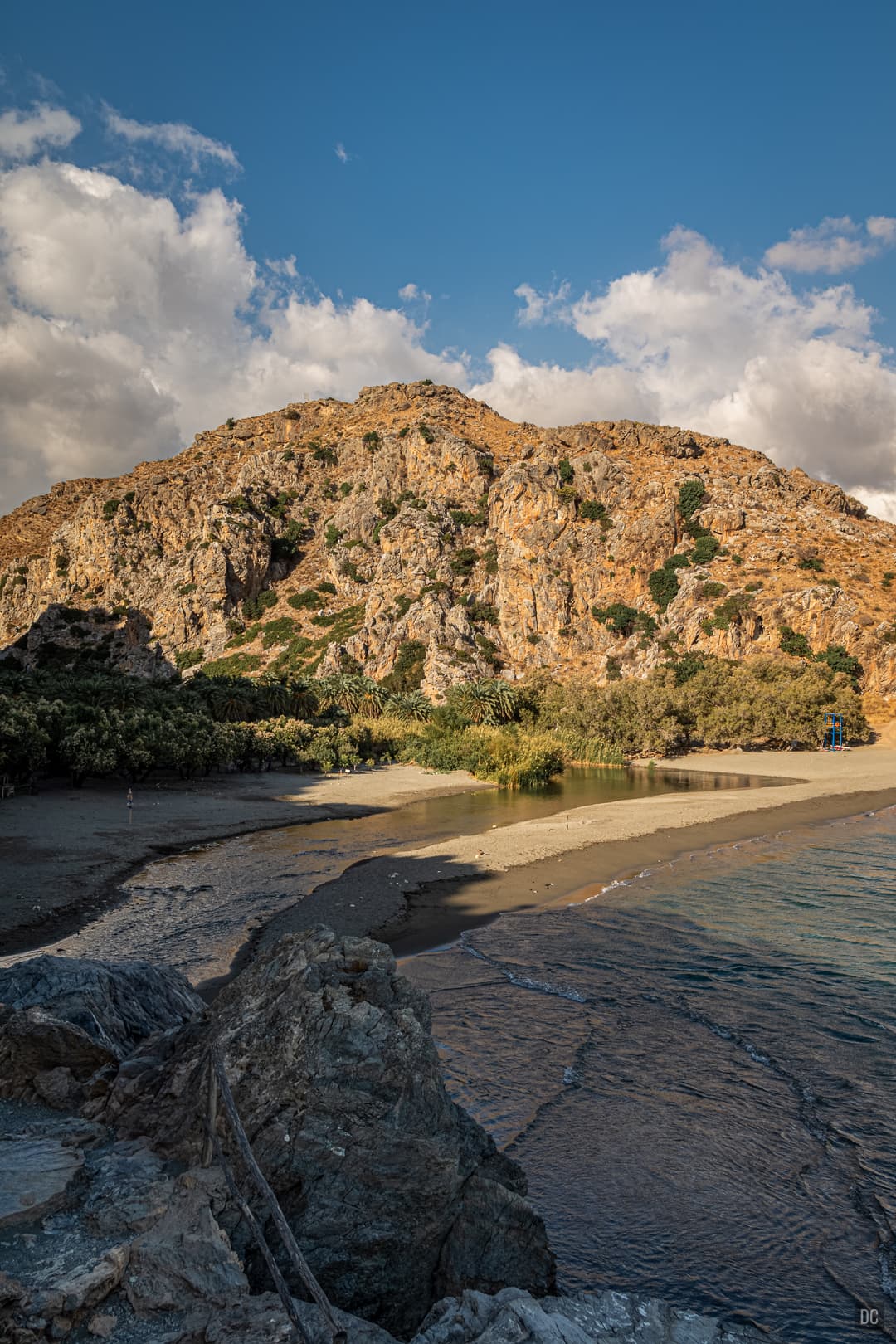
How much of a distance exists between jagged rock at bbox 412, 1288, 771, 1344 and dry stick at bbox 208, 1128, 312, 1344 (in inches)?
38.2

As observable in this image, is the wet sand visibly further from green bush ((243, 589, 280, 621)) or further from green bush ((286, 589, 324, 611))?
green bush ((243, 589, 280, 621))

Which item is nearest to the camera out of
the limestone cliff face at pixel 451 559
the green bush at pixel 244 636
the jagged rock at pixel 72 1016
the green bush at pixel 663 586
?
the jagged rock at pixel 72 1016

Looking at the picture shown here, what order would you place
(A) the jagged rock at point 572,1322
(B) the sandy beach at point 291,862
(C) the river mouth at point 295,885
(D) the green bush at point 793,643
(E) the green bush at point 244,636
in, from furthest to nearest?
(E) the green bush at point 244,636
(D) the green bush at point 793,643
(B) the sandy beach at point 291,862
(C) the river mouth at point 295,885
(A) the jagged rock at point 572,1322

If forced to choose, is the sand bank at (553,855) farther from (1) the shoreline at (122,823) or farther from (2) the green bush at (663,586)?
(2) the green bush at (663,586)

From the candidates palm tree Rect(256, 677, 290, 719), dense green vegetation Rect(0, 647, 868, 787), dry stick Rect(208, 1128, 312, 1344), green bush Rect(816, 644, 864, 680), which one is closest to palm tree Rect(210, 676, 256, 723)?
dense green vegetation Rect(0, 647, 868, 787)

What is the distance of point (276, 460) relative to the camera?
5477 inches

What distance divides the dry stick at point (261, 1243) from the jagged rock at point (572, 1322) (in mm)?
971

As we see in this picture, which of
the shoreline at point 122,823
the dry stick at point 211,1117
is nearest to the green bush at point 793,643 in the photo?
the shoreline at point 122,823

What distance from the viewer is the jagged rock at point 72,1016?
6281 mm

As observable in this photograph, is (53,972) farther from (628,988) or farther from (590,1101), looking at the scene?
(628,988)

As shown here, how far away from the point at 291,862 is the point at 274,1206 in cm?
1942

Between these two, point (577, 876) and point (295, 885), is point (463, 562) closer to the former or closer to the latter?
point (577, 876)

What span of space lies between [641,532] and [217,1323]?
106 m

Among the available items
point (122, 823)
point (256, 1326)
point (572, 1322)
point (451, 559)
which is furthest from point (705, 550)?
point (256, 1326)
